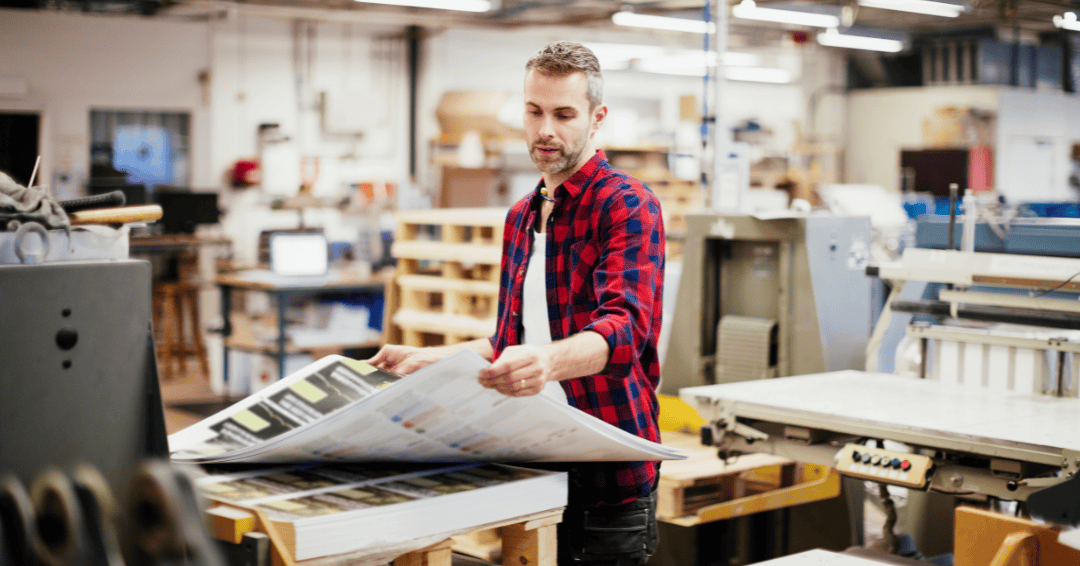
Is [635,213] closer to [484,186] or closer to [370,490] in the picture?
[370,490]

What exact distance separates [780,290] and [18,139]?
8.62 m

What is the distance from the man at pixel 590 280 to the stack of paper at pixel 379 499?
6.8 inches

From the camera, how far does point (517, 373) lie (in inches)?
45.8

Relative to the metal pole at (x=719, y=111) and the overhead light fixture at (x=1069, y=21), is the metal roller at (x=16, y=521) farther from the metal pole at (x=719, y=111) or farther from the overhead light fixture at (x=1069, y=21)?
the overhead light fixture at (x=1069, y=21)

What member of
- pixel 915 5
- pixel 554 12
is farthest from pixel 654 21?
pixel 554 12

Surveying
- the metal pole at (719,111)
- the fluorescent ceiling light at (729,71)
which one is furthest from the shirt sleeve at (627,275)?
the fluorescent ceiling light at (729,71)

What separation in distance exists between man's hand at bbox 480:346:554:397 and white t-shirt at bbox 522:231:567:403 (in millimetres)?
454

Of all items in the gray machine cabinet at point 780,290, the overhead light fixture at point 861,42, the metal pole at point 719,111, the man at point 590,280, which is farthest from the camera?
the overhead light fixture at point 861,42

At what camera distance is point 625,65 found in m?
12.7

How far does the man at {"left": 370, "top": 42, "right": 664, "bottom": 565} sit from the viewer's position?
4.98 ft

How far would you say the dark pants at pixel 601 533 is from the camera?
1569 millimetres

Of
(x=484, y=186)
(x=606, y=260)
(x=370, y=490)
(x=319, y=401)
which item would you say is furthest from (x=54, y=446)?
(x=484, y=186)

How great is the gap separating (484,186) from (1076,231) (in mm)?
7792

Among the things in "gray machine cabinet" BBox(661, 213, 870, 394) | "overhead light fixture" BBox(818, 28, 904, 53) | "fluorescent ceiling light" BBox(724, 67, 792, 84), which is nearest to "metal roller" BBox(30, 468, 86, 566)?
"gray machine cabinet" BBox(661, 213, 870, 394)
